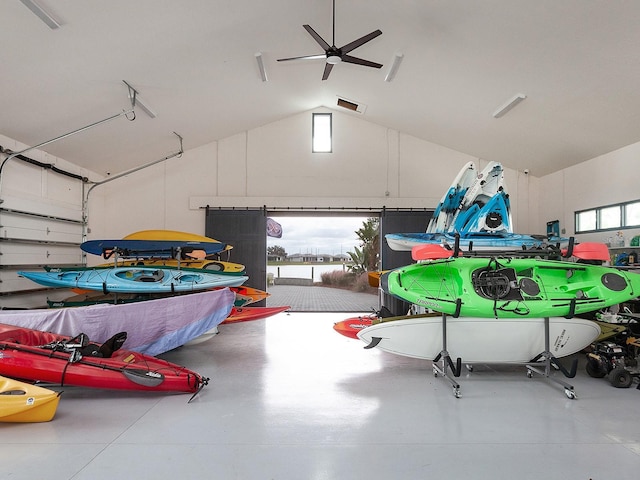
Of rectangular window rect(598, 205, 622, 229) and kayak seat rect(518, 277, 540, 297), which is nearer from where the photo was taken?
kayak seat rect(518, 277, 540, 297)

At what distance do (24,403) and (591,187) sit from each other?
7.93 m

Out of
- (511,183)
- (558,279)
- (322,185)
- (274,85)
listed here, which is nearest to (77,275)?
(274,85)

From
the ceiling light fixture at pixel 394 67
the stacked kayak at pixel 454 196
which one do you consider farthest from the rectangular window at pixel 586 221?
the ceiling light fixture at pixel 394 67

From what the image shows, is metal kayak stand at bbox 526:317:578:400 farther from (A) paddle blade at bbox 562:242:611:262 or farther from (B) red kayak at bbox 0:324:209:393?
(B) red kayak at bbox 0:324:209:393

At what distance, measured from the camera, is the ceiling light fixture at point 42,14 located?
345 centimetres

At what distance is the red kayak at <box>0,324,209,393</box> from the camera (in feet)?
9.09

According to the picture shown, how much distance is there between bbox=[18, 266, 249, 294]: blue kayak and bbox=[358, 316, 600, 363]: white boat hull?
8.52 ft

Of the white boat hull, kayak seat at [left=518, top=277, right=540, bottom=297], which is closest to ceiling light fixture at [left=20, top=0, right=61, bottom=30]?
the white boat hull

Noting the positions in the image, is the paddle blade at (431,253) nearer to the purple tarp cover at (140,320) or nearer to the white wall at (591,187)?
the purple tarp cover at (140,320)

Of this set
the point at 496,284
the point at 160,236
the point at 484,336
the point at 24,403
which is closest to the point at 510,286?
the point at 496,284

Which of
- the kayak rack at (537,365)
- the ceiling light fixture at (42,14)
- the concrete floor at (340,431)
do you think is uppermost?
the ceiling light fixture at (42,14)

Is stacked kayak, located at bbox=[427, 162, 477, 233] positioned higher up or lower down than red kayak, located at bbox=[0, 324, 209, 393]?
higher up

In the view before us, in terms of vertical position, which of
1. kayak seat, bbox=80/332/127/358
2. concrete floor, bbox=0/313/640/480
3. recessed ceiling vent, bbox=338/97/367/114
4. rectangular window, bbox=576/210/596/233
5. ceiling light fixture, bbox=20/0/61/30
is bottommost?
concrete floor, bbox=0/313/640/480

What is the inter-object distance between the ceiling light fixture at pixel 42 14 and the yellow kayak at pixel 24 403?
132 inches
